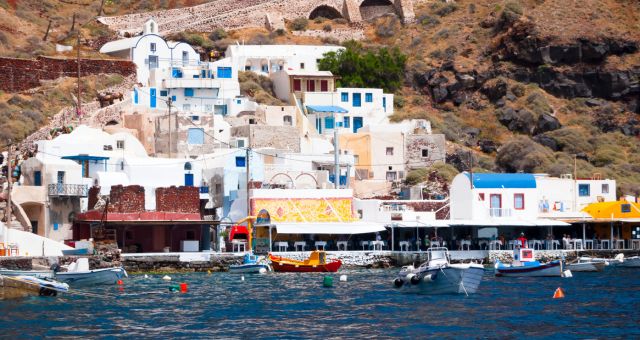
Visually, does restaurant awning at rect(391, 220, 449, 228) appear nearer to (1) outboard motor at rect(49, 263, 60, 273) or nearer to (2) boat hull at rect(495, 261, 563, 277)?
(2) boat hull at rect(495, 261, 563, 277)

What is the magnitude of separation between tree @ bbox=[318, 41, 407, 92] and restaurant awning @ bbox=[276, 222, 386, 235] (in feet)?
112

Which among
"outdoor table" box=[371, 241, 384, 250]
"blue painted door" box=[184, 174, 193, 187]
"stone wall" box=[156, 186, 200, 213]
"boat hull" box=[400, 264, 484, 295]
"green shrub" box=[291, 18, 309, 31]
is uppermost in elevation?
"green shrub" box=[291, 18, 309, 31]

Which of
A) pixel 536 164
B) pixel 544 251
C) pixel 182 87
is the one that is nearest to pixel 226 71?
pixel 182 87

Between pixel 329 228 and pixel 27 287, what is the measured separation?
25.7 meters

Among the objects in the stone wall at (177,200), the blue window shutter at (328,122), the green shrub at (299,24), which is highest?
the green shrub at (299,24)

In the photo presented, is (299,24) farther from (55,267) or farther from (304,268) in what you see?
(55,267)

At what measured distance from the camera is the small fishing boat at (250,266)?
252 feet

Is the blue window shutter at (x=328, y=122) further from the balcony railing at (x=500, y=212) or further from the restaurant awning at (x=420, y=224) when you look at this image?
the restaurant awning at (x=420, y=224)

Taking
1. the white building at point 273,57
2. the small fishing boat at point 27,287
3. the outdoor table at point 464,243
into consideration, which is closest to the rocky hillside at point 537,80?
the white building at point 273,57

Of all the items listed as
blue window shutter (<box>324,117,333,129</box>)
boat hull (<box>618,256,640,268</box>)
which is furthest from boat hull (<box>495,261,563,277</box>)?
blue window shutter (<box>324,117,333,129</box>)

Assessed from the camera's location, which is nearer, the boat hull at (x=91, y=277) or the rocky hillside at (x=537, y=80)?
the boat hull at (x=91, y=277)

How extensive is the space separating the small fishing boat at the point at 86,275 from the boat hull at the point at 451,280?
1518 cm

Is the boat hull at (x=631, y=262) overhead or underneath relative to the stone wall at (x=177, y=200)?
underneath

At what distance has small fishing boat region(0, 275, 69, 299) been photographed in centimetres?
5997
